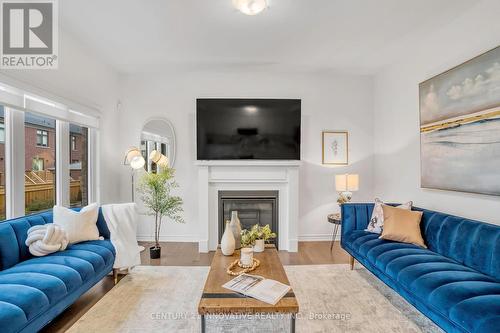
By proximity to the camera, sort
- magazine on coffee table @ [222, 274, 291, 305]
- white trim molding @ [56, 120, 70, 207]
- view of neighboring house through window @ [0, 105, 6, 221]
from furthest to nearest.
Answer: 1. white trim molding @ [56, 120, 70, 207]
2. view of neighboring house through window @ [0, 105, 6, 221]
3. magazine on coffee table @ [222, 274, 291, 305]

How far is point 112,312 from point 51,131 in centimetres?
213

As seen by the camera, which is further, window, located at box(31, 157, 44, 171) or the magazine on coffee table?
window, located at box(31, 157, 44, 171)

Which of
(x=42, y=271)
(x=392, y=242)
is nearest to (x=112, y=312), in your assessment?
(x=42, y=271)

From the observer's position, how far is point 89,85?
3660 mm

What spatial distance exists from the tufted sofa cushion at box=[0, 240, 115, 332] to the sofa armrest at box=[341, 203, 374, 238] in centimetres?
261

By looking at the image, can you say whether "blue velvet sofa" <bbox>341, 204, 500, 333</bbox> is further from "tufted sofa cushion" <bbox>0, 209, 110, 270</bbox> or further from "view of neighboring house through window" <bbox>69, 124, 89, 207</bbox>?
"view of neighboring house through window" <bbox>69, 124, 89, 207</bbox>

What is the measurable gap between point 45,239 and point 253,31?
9.59 ft

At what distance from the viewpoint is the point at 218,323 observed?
213 cm

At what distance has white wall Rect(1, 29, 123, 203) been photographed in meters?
2.87

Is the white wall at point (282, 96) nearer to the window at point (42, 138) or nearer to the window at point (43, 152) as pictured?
the window at point (43, 152)

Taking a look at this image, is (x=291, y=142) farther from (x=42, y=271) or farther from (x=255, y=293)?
(x=42, y=271)

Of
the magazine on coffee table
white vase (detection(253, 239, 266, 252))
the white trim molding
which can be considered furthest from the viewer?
the white trim molding

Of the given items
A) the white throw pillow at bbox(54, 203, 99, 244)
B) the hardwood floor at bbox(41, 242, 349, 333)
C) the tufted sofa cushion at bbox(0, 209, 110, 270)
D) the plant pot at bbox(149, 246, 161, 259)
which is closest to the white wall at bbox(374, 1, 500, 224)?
the hardwood floor at bbox(41, 242, 349, 333)

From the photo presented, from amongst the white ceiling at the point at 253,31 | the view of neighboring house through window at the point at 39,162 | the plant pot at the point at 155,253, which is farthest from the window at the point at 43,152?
the plant pot at the point at 155,253
